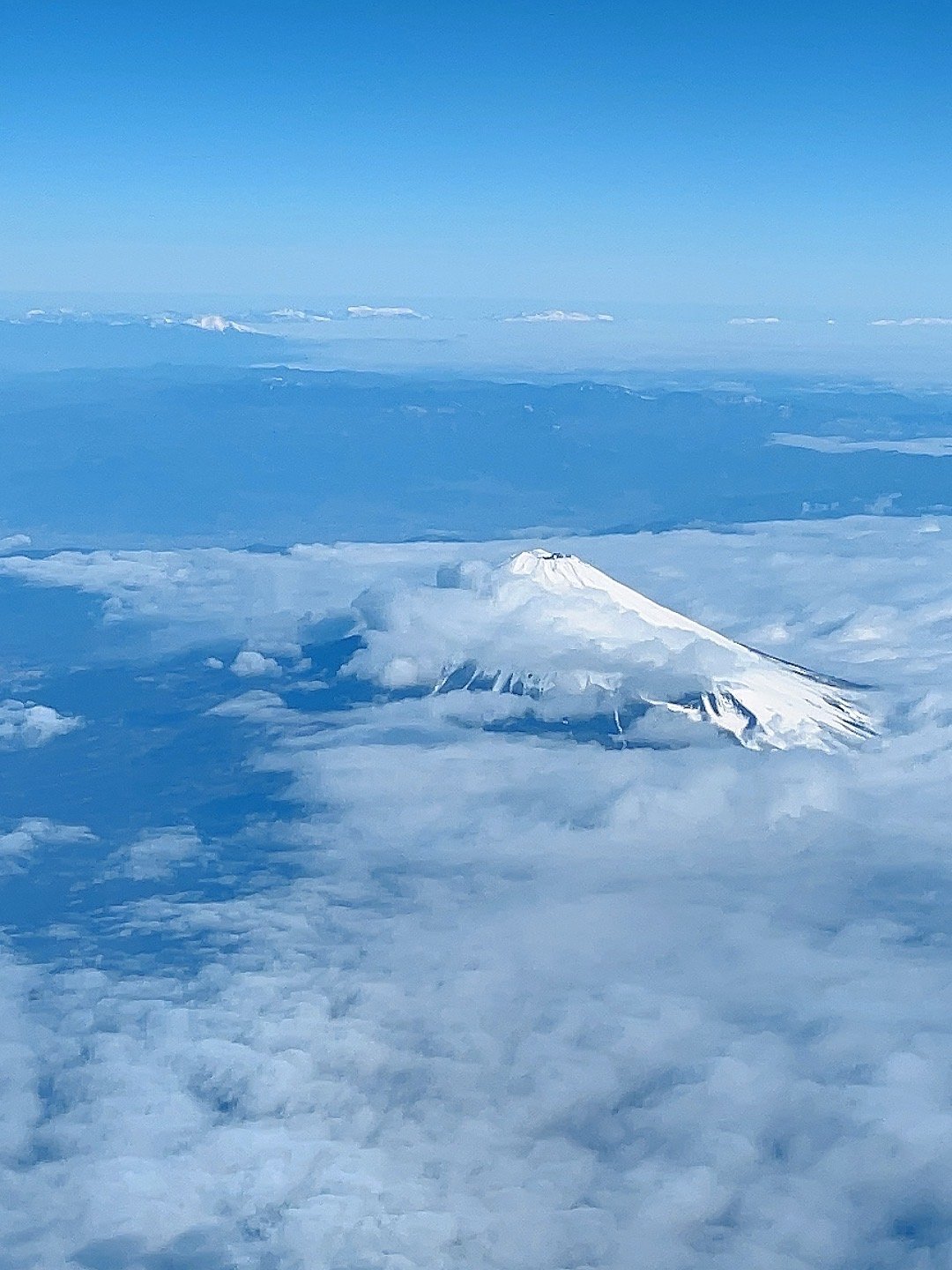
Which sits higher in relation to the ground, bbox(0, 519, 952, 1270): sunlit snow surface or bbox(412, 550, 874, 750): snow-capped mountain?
bbox(412, 550, 874, 750): snow-capped mountain

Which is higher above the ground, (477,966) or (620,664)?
(620,664)

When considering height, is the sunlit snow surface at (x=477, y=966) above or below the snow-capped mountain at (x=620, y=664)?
below

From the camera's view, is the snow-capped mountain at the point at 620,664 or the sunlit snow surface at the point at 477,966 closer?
the sunlit snow surface at the point at 477,966

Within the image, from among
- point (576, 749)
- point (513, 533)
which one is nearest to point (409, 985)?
point (576, 749)

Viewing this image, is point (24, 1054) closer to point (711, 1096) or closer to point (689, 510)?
point (711, 1096)

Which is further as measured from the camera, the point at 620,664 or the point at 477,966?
the point at 620,664
